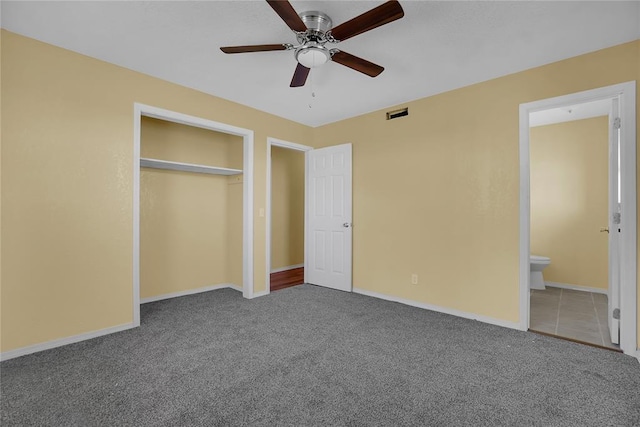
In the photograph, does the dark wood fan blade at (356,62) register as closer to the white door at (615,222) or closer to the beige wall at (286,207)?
the white door at (615,222)

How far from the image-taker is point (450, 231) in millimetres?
3461

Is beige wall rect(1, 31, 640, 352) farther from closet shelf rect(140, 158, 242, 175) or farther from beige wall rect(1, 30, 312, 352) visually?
closet shelf rect(140, 158, 242, 175)

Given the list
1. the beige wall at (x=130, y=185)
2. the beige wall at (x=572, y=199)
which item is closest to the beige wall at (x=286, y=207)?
the beige wall at (x=130, y=185)

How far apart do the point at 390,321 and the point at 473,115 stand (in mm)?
2496

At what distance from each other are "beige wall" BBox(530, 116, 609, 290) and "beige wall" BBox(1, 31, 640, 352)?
7.93 feet

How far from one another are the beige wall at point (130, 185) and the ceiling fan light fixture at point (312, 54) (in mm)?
1801

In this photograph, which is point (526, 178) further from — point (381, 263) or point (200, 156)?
point (200, 156)

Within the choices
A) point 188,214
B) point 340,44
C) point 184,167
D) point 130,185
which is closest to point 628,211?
point 340,44

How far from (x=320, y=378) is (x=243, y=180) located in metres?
2.94

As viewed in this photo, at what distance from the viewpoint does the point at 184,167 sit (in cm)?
397

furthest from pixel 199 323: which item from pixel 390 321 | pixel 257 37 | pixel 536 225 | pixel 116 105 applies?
pixel 536 225

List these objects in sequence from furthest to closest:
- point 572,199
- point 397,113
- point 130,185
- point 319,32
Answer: point 572,199, point 397,113, point 130,185, point 319,32

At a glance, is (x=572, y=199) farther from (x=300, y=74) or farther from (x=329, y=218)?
(x=300, y=74)

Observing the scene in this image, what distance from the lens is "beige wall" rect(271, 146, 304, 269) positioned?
600 centimetres
